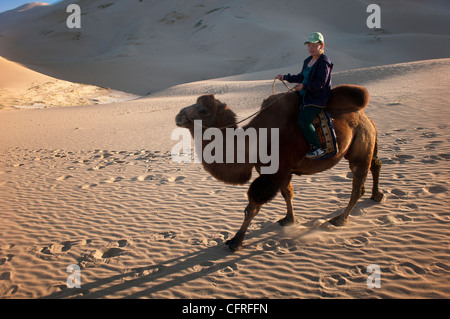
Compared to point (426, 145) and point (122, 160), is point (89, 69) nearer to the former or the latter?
point (122, 160)

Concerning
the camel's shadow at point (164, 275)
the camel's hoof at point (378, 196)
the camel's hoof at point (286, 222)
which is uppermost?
the camel's hoof at point (378, 196)

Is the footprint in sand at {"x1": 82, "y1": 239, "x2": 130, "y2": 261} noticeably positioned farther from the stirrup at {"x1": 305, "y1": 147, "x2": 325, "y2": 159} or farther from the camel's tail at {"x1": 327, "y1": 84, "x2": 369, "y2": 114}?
the camel's tail at {"x1": 327, "y1": 84, "x2": 369, "y2": 114}

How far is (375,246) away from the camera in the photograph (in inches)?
155

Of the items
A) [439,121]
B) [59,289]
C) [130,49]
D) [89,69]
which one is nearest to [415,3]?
[130,49]

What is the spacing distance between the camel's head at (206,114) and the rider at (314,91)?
90cm

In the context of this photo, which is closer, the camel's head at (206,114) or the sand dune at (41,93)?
the camel's head at (206,114)

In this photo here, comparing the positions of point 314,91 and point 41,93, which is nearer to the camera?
point 314,91

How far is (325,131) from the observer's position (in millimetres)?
3807

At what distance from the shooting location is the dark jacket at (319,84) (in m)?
3.64

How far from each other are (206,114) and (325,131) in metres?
1.52

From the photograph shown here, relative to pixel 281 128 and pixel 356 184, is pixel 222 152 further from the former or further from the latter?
pixel 356 184

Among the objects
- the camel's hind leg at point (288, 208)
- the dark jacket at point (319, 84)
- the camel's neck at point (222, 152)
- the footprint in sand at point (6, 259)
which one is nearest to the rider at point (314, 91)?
the dark jacket at point (319, 84)

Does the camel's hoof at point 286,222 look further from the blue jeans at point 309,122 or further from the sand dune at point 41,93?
the sand dune at point 41,93

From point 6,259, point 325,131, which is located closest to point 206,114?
point 325,131
